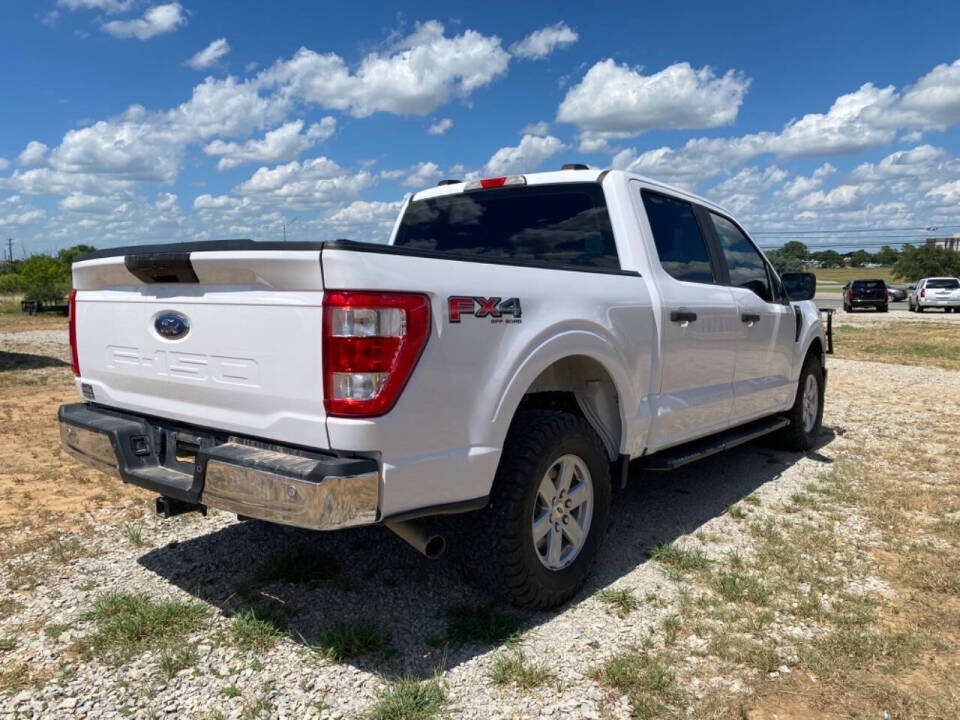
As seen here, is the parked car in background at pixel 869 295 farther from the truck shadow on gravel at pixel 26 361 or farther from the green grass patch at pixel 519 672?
the green grass patch at pixel 519 672

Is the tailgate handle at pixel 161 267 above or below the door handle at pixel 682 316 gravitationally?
above

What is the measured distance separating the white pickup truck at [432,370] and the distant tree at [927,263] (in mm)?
72416

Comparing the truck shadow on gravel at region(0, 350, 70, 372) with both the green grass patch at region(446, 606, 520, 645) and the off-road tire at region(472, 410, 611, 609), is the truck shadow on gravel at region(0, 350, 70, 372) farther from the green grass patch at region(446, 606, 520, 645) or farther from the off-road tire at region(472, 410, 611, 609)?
the off-road tire at region(472, 410, 611, 609)

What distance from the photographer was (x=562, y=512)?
336 centimetres

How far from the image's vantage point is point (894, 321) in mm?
25422

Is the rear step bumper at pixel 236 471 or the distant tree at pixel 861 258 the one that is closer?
the rear step bumper at pixel 236 471

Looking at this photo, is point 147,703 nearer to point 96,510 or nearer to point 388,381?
point 388,381

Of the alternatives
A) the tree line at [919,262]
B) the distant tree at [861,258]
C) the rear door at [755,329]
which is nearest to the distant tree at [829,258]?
the distant tree at [861,258]

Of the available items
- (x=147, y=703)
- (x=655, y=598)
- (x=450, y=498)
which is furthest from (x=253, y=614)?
(x=655, y=598)

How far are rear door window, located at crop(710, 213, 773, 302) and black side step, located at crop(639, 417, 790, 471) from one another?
0.95 meters

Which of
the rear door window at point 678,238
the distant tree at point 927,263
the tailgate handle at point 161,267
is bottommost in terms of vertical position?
the tailgate handle at point 161,267

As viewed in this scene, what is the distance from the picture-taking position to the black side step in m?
4.07

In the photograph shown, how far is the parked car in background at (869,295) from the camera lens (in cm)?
→ 3125

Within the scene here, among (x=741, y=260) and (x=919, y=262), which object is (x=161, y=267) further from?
(x=919, y=262)
